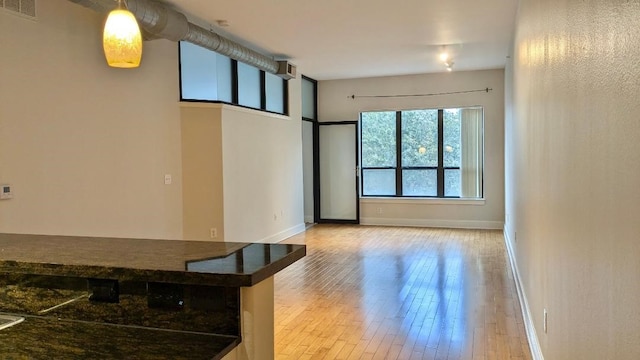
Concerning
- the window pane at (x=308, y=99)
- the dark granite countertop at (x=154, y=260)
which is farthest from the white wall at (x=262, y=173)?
the dark granite countertop at (x=154, y=260)

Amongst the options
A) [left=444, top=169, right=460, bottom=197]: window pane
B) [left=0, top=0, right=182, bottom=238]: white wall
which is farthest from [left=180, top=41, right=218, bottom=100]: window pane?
[left=444, top=169, right=460, bottom=197]: window pane

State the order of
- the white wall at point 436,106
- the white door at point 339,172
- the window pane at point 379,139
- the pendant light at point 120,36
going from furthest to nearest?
the white door at point 339,172, the window pane at point 379,139, the white wall at point 436,106, the pendant light at point 120,36

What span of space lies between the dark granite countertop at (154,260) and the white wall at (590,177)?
35.2 inches

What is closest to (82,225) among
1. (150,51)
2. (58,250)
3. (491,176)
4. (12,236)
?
(150,51)

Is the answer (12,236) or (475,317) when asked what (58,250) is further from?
(475,317)

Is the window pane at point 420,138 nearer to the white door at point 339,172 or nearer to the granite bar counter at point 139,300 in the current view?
the white door at point 339,172

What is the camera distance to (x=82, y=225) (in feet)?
14.8

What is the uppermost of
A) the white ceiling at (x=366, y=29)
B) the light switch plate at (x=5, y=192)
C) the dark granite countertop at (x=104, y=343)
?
the white ceiling at (x=366, y=29)

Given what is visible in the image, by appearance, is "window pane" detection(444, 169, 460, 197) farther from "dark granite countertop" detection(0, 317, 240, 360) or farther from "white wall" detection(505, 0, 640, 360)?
"dark granite countertop" detection(0, 317, 240, 360)

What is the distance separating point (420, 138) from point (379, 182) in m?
1.17

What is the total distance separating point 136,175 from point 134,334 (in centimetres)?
403

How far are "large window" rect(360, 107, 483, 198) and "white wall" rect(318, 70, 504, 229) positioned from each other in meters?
0.17

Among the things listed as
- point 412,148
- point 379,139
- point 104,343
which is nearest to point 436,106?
point 412,148

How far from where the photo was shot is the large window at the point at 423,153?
30.4ft
